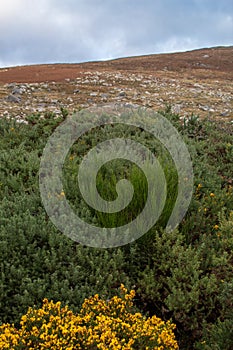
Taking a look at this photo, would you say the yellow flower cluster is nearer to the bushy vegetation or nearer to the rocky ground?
the bushy vegetation

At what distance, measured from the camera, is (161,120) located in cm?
751

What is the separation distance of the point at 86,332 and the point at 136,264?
55.8 inches

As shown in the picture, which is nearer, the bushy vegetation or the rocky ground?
the bushy vegetation

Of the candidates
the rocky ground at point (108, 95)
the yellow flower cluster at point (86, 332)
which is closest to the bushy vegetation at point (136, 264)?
the yellow flower cluster at point (86, 332)

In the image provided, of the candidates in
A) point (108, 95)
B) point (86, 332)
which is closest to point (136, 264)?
point (86, 332)

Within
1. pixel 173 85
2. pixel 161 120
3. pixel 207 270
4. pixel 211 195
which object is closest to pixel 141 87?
pixel 173 85

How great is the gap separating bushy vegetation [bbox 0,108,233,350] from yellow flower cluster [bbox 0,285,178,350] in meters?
0.21

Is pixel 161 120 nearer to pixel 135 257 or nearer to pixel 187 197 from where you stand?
pixel 187 197

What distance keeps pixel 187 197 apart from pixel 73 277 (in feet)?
6.25

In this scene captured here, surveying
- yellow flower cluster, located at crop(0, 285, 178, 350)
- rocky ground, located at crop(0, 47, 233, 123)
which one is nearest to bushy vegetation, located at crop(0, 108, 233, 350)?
yellow flower cluster, located at crop(0, 285, 178, 350)

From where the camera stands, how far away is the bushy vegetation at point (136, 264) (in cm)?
356

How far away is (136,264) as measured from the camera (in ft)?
13.8

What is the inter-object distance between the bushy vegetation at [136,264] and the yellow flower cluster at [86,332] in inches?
8.4

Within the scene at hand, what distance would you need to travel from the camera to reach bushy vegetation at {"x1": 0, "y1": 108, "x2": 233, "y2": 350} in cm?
356
